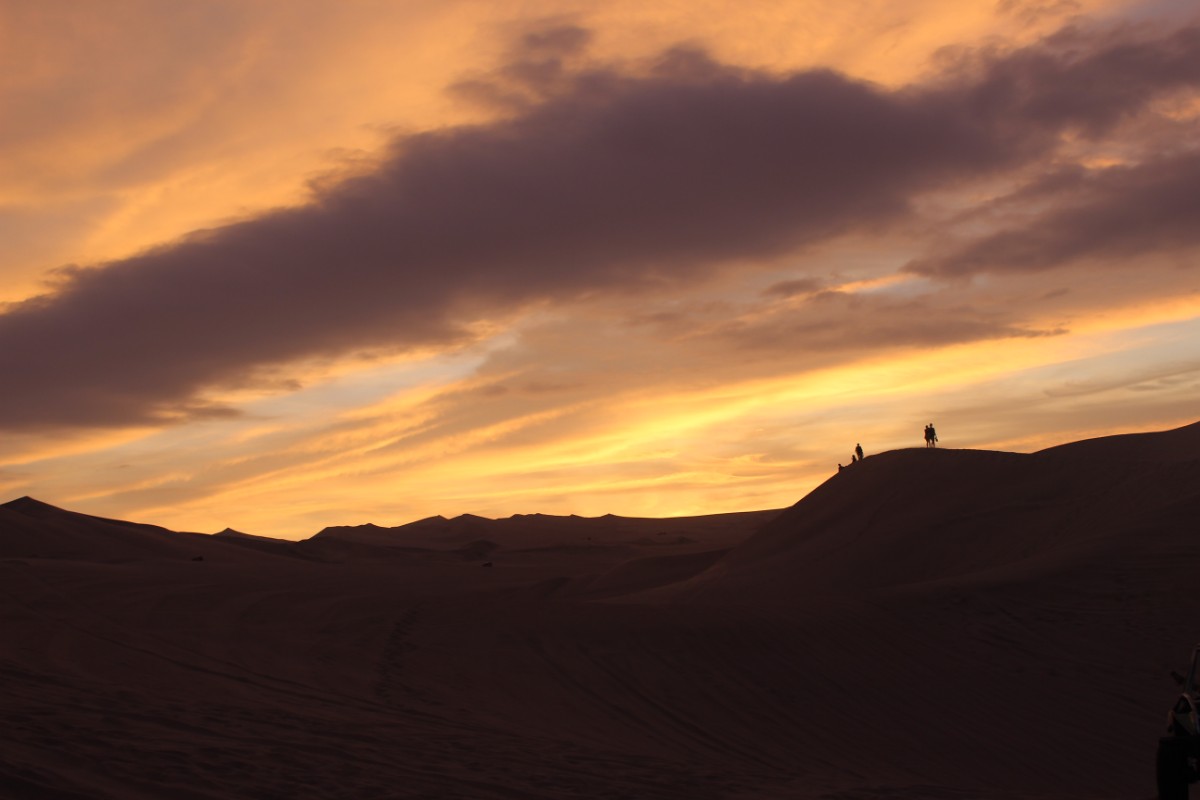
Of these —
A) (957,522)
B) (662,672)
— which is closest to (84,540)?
(662,672)

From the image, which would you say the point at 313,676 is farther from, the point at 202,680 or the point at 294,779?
the point at 294,779

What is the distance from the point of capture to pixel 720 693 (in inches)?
543

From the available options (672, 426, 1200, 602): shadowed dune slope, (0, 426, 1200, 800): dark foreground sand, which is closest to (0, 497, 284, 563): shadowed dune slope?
(0, 426, 1200, 800): dark foreground sand

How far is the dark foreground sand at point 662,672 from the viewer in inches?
331

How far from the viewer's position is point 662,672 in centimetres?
1444

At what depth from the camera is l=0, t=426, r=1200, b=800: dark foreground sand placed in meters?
8.40

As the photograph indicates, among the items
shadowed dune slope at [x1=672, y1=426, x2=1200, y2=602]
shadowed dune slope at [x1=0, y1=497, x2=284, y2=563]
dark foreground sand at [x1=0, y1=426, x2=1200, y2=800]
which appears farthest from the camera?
shadowed dune slope at [x1=0, y1=497, x2=284, y2=563]

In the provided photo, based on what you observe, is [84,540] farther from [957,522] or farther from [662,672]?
[957,522]

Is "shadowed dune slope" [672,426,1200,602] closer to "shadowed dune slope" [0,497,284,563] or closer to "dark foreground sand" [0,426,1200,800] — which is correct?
"dark foreground sand" [0,426,1200,800]

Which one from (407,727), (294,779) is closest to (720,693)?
(407,727)

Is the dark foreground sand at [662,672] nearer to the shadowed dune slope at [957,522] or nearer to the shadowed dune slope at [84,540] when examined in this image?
the shadowed dune slope at [957,522]

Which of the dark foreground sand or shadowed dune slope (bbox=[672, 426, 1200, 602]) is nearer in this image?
the dark foreground sand

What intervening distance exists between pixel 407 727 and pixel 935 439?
26152 mm

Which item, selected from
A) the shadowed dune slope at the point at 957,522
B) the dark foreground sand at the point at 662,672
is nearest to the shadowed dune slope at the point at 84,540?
the dark foreground sand at the point at 662,672
